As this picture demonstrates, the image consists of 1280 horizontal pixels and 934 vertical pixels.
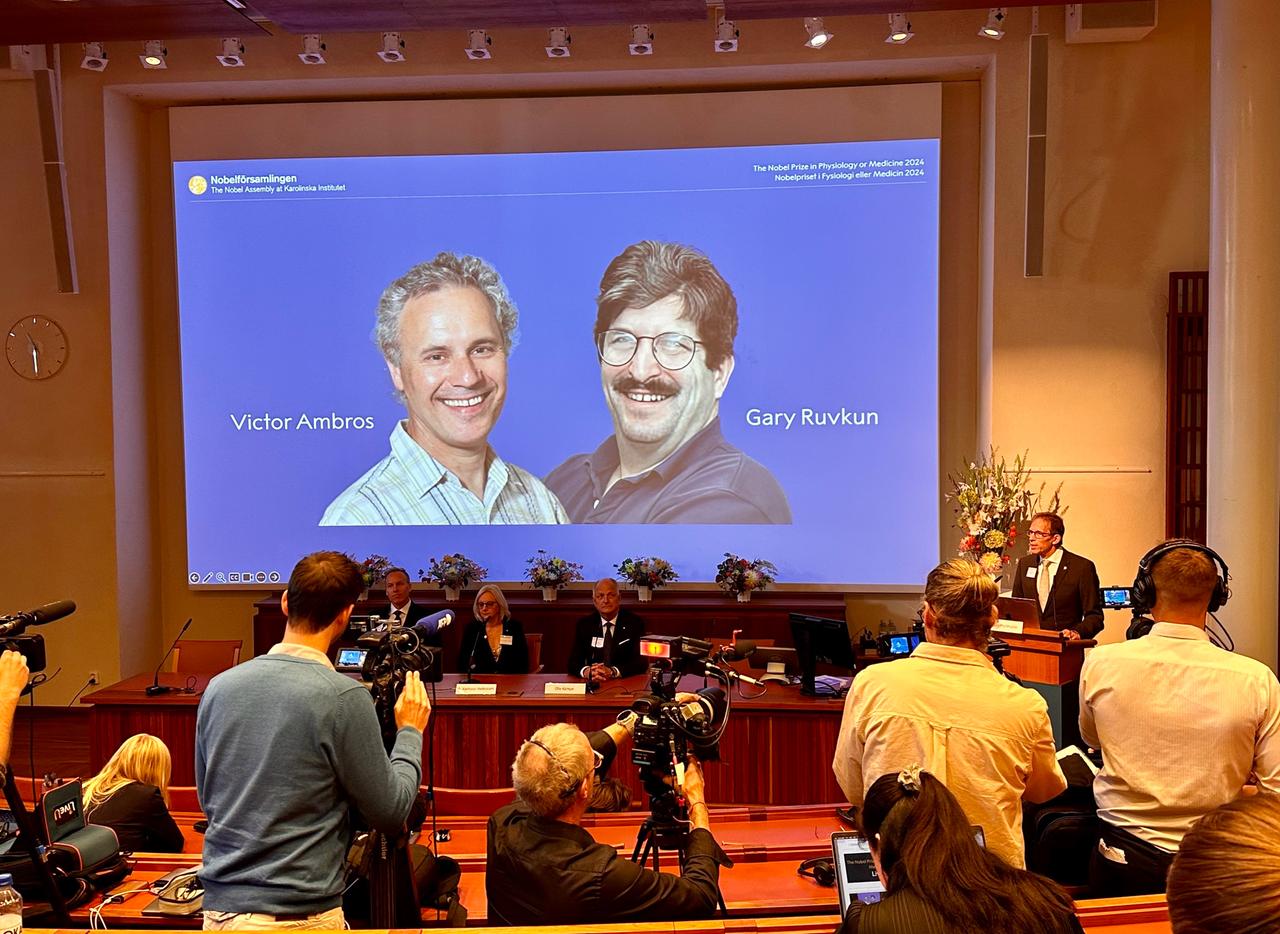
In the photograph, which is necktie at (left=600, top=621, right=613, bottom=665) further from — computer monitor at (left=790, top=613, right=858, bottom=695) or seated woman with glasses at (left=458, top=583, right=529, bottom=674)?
computer monitor at (left=790, top=613, right=858, bottom=695)

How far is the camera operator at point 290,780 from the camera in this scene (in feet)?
6.96

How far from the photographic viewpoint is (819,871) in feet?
10.0

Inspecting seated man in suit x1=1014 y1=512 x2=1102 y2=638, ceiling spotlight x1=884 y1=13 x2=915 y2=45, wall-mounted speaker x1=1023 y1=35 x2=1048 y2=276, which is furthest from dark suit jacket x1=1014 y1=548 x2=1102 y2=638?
ceiling spotlight x1=884 y1=13 x2=915 y2=45

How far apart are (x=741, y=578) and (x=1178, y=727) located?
A: 4969mm

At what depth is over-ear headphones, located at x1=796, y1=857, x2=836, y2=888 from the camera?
3.02 meters

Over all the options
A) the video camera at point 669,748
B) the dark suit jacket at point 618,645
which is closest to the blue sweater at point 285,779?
the video camera at point 669,748

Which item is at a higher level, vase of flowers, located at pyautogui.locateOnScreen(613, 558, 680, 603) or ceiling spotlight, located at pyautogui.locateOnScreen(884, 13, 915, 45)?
ceiling spotlight, located at pyautogui.locateOnScreen(884, 13, 915, 45)

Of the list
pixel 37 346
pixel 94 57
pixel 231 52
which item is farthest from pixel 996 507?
pixel 37 346

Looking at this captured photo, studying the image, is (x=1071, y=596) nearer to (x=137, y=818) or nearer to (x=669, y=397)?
(x=669, y=397)

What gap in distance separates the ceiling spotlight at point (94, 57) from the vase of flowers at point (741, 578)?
5.29 meters

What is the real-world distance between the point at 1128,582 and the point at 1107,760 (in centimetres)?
523

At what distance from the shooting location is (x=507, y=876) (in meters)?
2.48

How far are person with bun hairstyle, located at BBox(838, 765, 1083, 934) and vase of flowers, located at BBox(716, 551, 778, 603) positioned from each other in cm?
578

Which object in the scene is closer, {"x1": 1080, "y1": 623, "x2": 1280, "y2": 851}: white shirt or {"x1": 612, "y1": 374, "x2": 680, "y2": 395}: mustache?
{"x1": 1080, "y1": 623, "x2": 1280, "y2": 851}: white shirt
